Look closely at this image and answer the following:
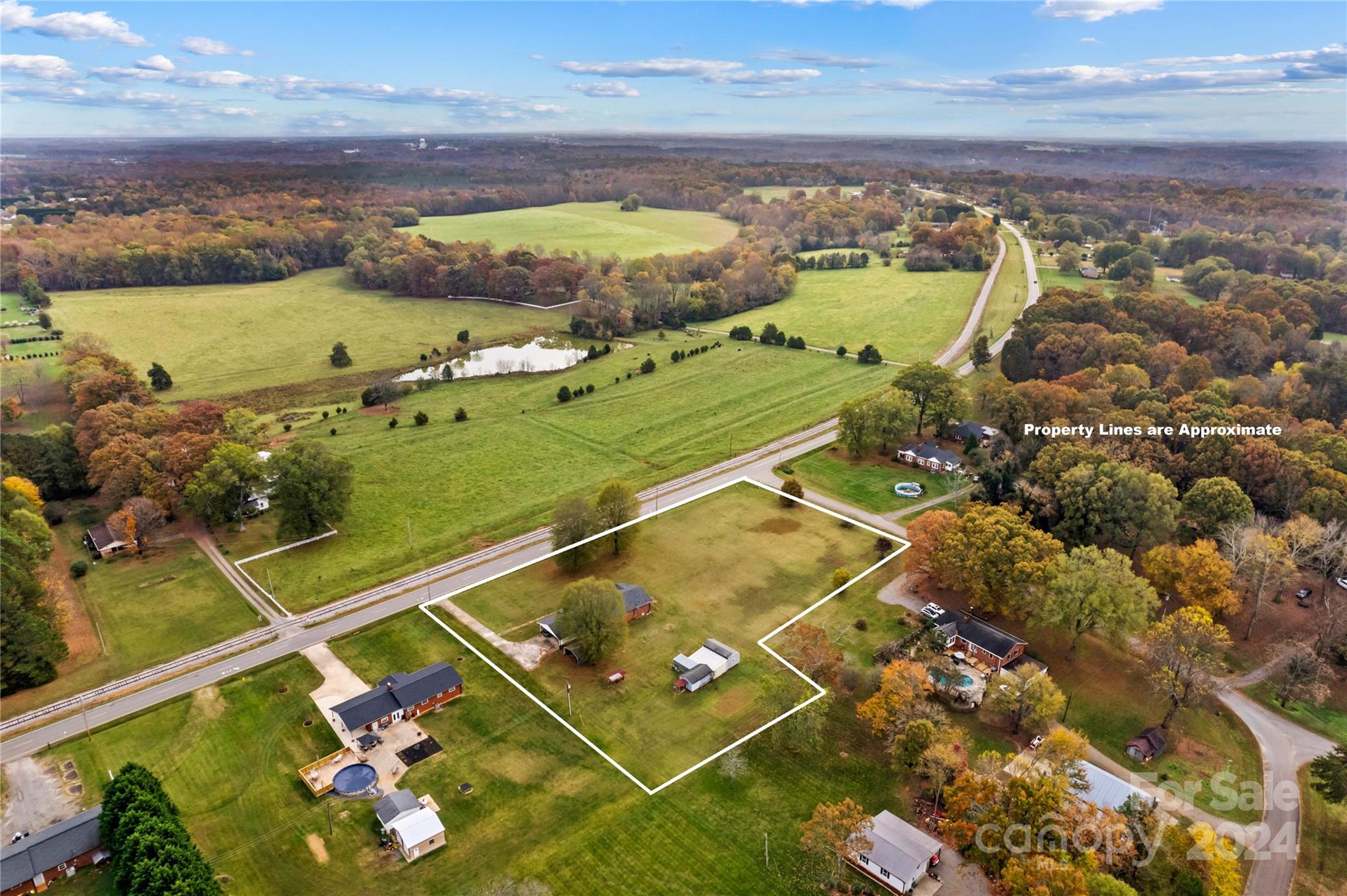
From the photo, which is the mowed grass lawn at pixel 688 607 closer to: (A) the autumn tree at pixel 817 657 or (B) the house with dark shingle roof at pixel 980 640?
(A) the autumn tree at pixel 817 657

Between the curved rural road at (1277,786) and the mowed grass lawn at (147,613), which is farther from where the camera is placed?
the mowed grass lawn at (147,613)

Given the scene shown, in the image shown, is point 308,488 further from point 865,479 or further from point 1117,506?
point 1117,506

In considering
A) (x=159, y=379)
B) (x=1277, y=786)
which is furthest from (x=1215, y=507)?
(x=159, y=379)

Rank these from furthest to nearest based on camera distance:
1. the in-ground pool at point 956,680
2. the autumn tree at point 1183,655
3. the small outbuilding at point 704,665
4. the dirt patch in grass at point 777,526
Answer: the dirt patch in grass at point 777,526
the small outbuilding at point 704,665
the in-ground pool at point 956,680
the autumn tree at point 1183,655

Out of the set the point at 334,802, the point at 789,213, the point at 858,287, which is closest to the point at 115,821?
the point at 334,802

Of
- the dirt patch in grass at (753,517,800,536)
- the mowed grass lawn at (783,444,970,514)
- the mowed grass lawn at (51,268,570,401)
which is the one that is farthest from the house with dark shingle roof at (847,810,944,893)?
the mowed grass lawn at (51,268,570,401)
